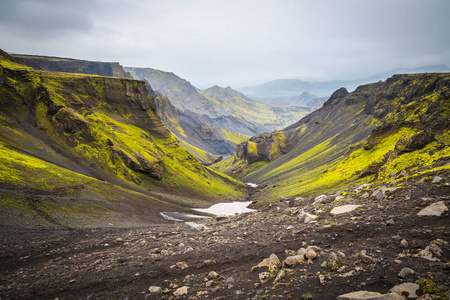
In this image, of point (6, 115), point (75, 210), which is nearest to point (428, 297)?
point (75, 210)

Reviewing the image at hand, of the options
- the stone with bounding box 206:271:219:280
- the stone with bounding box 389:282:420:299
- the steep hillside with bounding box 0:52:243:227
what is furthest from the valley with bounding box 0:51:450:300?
the steep hillside with bounding box 0:52:243:227

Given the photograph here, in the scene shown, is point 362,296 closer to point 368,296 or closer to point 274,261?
point 368,296

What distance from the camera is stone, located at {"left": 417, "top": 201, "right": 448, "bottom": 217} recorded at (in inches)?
498

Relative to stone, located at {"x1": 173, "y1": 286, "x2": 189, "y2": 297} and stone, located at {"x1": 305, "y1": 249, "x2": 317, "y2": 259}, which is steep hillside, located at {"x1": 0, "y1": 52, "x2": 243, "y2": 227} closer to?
stone, located at {"x1": 173, "y1": 286, "x2": 189, "y2": 297}

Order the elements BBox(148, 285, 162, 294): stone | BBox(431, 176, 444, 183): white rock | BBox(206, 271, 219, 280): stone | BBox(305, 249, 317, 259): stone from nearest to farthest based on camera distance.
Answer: BBox(305, 249, 317, 259): stone
BBox(148, 285, 162, 294): stone
BBox(206, 271, 219, 280): stone
BBox(431, 176, 444, 183): white rock

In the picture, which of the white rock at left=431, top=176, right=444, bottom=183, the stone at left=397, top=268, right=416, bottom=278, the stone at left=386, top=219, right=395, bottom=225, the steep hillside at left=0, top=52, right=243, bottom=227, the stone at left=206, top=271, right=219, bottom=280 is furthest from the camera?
the steep hillside at left=0, top=52, right=243, bottom=227

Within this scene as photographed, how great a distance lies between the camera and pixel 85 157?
213ft

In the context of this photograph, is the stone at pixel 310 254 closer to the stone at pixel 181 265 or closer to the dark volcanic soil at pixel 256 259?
the dark volcanic soil at pixel 256 259

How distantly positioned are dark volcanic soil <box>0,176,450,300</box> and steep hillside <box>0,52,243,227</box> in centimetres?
1511

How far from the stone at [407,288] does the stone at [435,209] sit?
26.8 ft

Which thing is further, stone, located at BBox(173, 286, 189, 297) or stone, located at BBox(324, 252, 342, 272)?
stone, located at BBox(173, 286, 189, 297)

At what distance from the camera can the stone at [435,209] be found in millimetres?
12648

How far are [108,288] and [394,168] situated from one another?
45.7m

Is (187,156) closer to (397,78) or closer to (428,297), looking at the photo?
(428,297)
